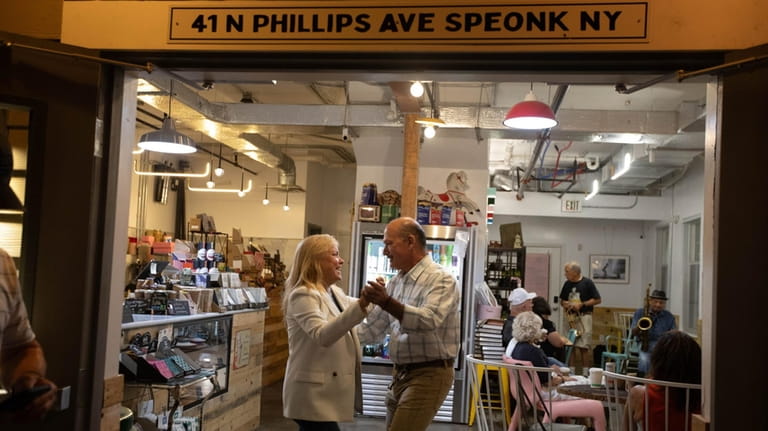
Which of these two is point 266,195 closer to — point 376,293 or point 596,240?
point 596,240

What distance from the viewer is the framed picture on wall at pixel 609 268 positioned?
49.3 feet

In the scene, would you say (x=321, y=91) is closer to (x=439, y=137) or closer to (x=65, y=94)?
(x=439, y=137)

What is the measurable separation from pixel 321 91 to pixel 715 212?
24.3 ft

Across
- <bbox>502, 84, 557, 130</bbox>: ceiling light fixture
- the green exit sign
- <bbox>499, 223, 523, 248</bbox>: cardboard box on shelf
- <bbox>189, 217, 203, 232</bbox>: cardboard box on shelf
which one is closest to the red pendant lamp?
<bbox>502, 84, 557, 130</bbox>: ceiling light fixture

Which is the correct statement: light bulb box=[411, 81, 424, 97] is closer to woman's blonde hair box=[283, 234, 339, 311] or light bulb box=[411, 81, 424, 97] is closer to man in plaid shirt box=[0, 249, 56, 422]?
woman's blonde hair box=[283, 234, 339, 311]

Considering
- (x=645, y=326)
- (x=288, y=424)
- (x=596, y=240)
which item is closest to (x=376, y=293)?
(x=288, y=424)

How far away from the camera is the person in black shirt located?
10.3m

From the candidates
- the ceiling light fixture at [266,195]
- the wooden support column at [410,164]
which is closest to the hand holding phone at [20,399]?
the wooden support column at [410,164]

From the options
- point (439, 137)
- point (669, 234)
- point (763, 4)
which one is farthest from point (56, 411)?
point (669, 234)

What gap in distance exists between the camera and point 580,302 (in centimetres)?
1038

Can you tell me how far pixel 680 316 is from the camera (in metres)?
11.9

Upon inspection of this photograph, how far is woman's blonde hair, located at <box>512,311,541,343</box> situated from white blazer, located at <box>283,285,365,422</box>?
228cm

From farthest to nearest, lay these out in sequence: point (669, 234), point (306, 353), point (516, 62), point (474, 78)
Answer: point (669, 234), point (306, 353), point (474, 78), point (516, 62)

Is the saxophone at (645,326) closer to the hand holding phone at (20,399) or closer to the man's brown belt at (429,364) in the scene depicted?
the man's brown belt at (429,364)
